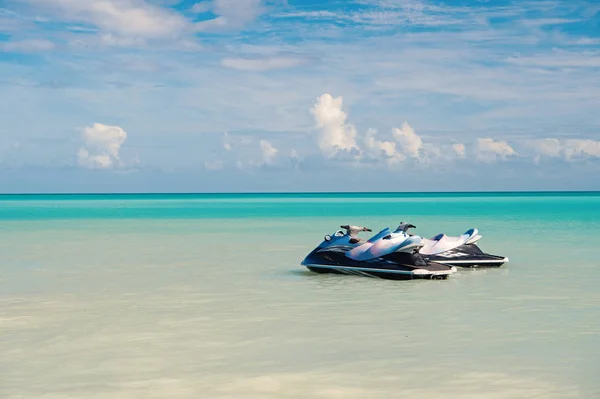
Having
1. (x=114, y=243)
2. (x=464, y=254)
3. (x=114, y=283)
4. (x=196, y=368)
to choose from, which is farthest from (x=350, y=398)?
(x=114, y=243)

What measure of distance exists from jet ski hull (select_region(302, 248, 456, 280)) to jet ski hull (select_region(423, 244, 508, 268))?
4.20 feet

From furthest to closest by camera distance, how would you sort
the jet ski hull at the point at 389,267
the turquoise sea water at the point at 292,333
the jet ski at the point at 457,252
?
the jet ski at the point at 457,252 → the jet ski hull at the point at 389,267 → the turquoise sea water at the point at 292,333

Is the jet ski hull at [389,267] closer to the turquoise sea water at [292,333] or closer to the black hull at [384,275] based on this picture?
the black hull at [384,275]

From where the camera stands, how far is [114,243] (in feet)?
93.1

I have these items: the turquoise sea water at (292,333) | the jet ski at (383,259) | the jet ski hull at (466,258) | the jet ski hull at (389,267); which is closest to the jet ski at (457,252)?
the jet ski hull at (466,258)

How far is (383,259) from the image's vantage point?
612 inches

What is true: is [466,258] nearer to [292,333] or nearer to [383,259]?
[383,259]

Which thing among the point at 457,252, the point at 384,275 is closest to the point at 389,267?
the point at 384,275

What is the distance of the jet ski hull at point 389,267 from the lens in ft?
50.2

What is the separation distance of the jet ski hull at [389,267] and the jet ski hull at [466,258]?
1.28 m

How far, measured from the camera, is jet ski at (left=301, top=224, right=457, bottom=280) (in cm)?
1535

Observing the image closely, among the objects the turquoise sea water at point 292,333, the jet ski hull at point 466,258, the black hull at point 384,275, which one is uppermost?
the jet ski hull at point 466,258

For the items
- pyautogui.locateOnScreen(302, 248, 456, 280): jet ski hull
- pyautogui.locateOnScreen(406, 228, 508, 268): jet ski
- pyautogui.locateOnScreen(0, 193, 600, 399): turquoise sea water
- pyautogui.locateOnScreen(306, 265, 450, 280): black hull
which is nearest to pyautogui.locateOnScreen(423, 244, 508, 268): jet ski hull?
pyautogui.locateOnScreen(406, 228, 508, 268): jet ski

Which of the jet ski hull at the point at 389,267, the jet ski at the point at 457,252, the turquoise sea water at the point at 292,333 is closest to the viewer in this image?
the turquoise sea water at the point at 292,333
